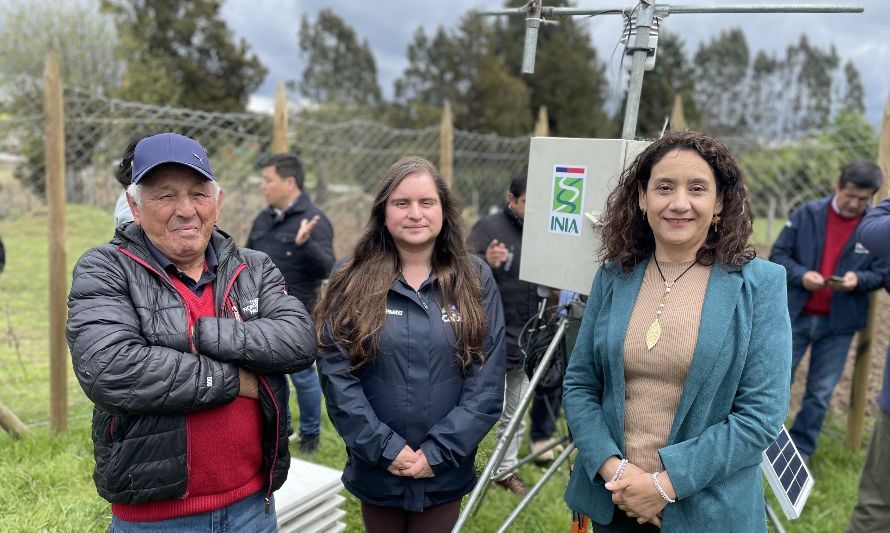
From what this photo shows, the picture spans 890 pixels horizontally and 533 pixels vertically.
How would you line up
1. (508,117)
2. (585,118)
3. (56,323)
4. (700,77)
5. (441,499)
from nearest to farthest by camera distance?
(441,499), (56,323), (508,117), (585,118), (700,77)

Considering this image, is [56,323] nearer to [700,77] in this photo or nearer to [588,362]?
[588,362]

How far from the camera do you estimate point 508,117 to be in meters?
22.4

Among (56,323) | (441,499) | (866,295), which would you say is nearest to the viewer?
(441,499)

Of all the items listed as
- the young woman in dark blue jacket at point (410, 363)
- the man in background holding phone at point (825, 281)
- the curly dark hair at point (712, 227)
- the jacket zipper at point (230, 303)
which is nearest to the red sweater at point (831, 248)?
the man in background holding phone at point (825, 281)

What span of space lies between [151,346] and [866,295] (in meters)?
4.21

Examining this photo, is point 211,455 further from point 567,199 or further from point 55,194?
point 55,194

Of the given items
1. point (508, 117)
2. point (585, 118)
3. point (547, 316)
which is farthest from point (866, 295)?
point (585, 118)

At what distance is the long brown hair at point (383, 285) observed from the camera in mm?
2092

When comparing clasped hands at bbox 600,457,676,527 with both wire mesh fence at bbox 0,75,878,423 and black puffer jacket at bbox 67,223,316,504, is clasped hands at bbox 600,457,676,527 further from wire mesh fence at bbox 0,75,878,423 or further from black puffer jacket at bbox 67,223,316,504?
wire mesh fence at bbox 0,75,878,423

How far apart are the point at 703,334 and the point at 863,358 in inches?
133

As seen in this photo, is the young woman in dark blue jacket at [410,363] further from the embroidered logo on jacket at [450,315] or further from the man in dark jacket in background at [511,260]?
the man in dark jacket in background at [511,260]

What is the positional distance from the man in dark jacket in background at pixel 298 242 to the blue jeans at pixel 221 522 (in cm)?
217

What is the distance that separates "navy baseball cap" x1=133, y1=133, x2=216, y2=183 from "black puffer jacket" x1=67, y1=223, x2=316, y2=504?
19 cm

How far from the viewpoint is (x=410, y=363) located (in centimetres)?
208
